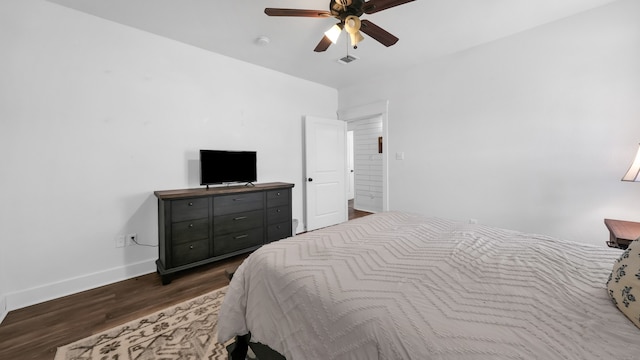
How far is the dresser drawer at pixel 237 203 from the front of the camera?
270cm

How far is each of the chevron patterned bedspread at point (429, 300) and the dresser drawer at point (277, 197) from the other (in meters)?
1.73

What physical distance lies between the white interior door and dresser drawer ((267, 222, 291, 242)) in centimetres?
76

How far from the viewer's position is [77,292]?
2270 millimetres

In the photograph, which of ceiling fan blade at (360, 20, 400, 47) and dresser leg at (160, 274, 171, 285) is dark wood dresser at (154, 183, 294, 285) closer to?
dresser leg at (160, 274, 171, 285)

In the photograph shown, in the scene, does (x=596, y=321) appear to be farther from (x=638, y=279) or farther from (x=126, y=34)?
(x=126, y=34)

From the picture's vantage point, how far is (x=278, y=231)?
325 cm

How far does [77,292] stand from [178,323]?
1.32 metres

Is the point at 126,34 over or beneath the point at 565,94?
over

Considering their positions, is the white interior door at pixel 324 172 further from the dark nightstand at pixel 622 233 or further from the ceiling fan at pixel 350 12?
the dark nightstand at pixel 622 233

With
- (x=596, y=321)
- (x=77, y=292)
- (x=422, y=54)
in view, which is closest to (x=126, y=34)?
(x=77, y=292)

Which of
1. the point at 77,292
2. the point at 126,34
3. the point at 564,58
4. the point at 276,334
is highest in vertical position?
the point at 126,34

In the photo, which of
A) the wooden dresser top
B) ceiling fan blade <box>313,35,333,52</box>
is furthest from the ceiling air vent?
the wooden dresser top

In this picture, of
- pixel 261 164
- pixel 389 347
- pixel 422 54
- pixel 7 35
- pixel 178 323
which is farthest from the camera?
pixel 261 164

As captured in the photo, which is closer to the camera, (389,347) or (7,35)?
(389,347)
